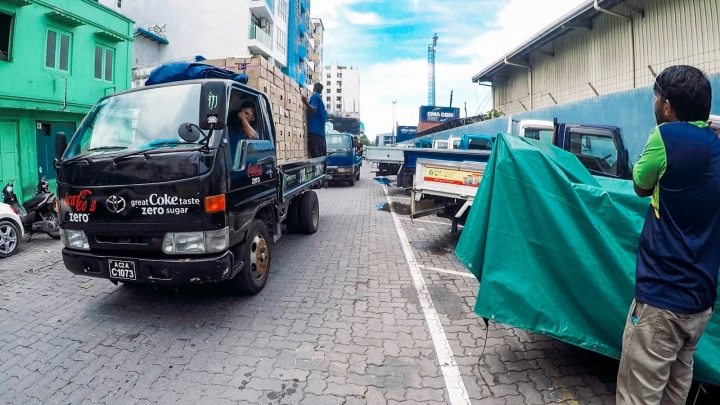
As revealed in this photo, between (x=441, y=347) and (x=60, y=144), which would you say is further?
(x=60, y=144)

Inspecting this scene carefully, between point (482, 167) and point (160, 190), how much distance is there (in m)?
4.38

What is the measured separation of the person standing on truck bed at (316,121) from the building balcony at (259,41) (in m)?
22.5

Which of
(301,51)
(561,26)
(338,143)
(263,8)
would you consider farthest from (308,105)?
(301,51)

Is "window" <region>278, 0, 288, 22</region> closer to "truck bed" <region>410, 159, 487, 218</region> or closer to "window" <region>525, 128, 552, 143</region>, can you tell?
"window" <region>525, 128, 552, 143</region>

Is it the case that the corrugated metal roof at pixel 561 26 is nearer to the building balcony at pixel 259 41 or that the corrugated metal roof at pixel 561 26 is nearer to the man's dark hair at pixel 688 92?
the man's dark hair at pixel 688 92

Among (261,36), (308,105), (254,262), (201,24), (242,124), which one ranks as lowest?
(254,262)

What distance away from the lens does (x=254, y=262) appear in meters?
4.40

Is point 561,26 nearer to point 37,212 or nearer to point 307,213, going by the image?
point 307,213

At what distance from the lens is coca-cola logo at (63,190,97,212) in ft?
12.0

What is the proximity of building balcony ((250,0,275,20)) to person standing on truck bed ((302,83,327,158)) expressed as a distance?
948 inches

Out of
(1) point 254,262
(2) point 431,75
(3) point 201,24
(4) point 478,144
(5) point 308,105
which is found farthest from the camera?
(2) point 431,75

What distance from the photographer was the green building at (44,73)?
11.2 metres

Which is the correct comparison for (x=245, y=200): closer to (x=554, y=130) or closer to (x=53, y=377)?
(x=53, y=377)

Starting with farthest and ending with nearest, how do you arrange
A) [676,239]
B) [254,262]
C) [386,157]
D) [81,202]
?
[386,157] < [254,262] < [81,202] < [676,239]
